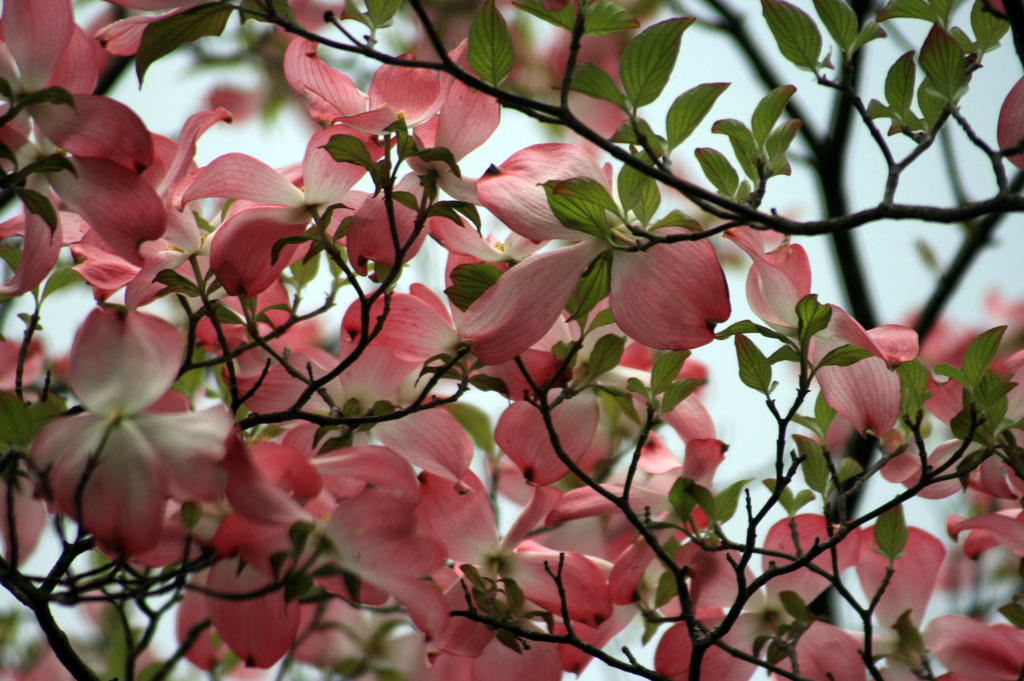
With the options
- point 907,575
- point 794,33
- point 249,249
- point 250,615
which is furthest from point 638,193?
point 907,575

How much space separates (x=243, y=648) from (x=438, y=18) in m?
1.56

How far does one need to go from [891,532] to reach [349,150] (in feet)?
1.83

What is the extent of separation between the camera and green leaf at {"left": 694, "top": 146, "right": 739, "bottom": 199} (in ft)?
1.99

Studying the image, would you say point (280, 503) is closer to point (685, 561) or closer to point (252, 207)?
point (252, 207)

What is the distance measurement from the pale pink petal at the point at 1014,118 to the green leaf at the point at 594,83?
251mm

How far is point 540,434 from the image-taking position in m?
0.68

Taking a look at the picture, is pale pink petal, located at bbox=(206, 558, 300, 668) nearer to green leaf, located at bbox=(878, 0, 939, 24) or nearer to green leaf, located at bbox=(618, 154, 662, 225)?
green leaf, located at bbox=(618, 154, 662, 225)

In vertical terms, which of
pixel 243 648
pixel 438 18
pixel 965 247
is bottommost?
pixel 243 648

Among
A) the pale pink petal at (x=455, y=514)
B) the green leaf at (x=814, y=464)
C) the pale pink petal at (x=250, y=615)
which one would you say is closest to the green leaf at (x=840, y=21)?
the green leaf at (x=814, y=464)

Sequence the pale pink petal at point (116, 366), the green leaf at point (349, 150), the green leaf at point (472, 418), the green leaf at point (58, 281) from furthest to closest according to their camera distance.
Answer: the green leaf at point (472, 418), the green leaf at point (58, 281), the green leaf at point (349, 150), the pale pink petal at point (116, 366)

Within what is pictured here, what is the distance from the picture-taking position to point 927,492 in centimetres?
73

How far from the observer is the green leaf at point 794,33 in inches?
23.4

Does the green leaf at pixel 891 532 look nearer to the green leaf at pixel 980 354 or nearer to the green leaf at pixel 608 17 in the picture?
the green leaf at pixel 980 354

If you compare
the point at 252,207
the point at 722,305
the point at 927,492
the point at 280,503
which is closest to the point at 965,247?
the point at 927,492
